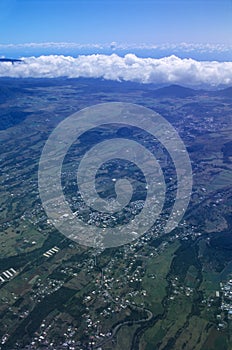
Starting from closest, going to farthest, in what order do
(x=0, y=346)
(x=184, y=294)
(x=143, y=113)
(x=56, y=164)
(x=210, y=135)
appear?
(x=0, y=346), (x=184, y=294), (x=56, y=164), (x=210, y=135), (x=143, y=113)

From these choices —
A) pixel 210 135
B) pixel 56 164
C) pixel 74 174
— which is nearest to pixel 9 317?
pixel 74 174

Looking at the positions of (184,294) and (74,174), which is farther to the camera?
(74,174)

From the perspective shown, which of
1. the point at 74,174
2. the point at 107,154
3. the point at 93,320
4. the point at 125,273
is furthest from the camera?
the point at 107,154

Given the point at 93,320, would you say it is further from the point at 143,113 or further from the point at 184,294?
the point at 143,113

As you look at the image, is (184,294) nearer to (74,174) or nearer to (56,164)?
(74,174)

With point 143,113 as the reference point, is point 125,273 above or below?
below

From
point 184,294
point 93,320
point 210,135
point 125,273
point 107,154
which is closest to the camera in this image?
point 93,320

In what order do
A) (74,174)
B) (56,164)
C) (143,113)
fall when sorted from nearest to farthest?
(74,174) → (56,164) → (143,113)

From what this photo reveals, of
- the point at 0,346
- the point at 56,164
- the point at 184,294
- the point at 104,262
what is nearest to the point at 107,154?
the point at 56,164

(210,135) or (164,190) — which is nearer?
(164,190)
